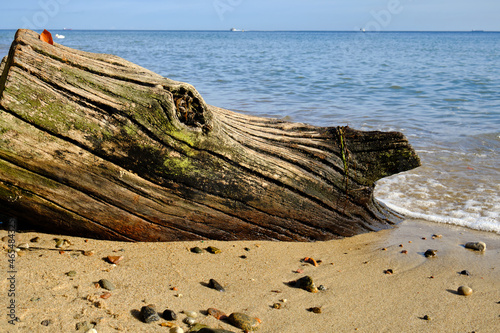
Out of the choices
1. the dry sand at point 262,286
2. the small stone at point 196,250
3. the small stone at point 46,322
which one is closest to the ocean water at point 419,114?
the dry sand at point 262,286

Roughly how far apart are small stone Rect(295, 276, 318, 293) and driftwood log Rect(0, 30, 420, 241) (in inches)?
27.0

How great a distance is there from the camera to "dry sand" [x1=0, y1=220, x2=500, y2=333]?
8.07ft

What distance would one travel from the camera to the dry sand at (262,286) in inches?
96.8

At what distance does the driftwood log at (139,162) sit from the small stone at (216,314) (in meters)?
0.93

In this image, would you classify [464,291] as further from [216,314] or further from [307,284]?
[216,314]

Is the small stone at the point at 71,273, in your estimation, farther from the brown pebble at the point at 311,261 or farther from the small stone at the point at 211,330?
the brown pebble at the point at 311,261

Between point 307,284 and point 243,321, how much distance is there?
0.68m

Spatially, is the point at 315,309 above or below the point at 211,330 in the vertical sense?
below

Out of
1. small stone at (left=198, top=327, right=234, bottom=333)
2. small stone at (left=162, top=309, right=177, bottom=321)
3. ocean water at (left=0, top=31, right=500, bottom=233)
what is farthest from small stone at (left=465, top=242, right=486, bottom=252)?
small stone at (left=162, top=309, right=177, bottom=321)

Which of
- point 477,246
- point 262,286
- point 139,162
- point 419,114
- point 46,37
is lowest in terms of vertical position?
point 477,246

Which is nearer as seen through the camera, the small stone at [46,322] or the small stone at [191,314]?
the small stone at [46,322]

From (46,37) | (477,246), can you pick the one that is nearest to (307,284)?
(477,246)

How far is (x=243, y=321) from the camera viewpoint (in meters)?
2.45

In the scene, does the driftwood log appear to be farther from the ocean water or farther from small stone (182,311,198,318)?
the ocean water
